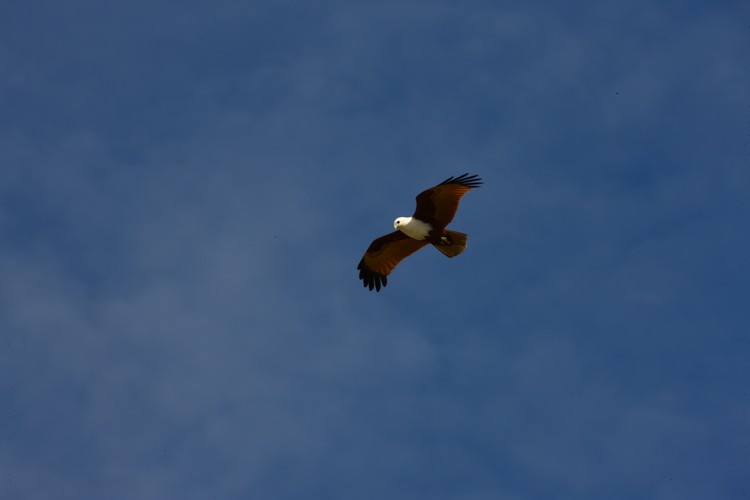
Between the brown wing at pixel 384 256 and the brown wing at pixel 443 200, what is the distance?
1250mm

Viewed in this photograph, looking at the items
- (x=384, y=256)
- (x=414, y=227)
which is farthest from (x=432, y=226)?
(x=384, y=256)

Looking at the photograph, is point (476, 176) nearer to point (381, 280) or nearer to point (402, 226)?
point (402, 226)

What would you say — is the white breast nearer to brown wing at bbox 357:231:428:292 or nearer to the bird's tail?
the bird's tail

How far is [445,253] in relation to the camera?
23.8 m

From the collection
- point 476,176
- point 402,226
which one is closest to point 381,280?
point 402,226

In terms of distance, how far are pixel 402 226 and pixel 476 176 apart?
2.08 m

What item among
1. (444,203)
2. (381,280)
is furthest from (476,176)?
(381,280)

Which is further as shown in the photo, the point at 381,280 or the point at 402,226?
the point at 381,280

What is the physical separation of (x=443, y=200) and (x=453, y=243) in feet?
3.59

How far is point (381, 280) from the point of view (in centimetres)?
2547

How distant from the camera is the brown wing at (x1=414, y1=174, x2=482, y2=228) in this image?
75.4ft

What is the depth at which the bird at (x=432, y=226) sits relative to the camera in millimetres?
23000

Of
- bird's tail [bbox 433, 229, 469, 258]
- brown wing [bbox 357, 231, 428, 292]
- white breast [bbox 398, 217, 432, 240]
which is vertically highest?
brown wing [bbox 357, 231, 428, 292]

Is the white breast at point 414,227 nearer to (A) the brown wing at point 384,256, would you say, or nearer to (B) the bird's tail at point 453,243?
(B) the bird's tail at point 453,243
